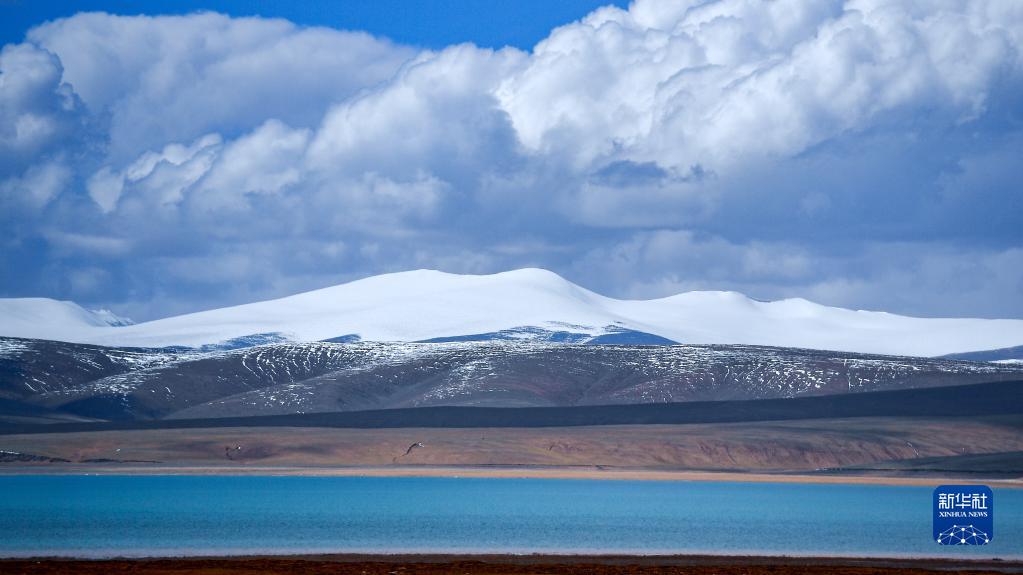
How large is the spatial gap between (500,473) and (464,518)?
134ft

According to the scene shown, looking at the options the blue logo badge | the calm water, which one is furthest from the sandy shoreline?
the blue logo badge

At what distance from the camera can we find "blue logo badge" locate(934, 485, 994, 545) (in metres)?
37.5

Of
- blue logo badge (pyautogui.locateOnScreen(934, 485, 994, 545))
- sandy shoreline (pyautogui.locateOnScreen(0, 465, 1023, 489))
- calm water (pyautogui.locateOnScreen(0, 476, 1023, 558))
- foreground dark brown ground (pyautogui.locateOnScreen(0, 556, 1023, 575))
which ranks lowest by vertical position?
sandy shoreline (pyautogui.locateOnScreen(0, 465, 1023, 489))

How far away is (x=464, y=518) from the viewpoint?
54562 millimetres

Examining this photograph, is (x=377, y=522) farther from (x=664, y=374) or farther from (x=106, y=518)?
(x=664, y=374)

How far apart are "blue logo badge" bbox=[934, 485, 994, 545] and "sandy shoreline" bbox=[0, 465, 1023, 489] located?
49658 mm

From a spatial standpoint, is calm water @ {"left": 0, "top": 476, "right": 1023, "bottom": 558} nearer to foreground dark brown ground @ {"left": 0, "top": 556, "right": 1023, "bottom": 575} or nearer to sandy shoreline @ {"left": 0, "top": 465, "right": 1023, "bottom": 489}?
foreground dark brown ground @ {"left": 0, "top": 556, "right": 1023, "bottom": 575}

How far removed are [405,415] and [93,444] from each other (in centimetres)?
3267

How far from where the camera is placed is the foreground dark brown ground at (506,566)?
35.9 meters

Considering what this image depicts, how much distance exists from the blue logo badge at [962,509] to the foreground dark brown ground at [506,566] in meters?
1.05

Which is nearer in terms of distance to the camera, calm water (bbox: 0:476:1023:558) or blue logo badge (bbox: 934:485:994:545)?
blue logo badge (bbox: 934:485:994:545)

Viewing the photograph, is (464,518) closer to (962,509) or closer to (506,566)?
(506,566)

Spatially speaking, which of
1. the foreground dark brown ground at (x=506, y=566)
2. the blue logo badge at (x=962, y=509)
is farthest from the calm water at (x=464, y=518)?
the blue logo badge at (x=962, y=509)

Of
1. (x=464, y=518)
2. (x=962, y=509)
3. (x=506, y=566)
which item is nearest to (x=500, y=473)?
(x=464, y=518)
